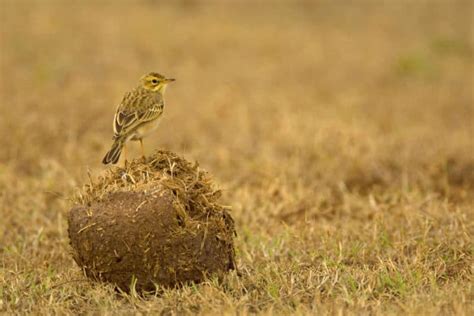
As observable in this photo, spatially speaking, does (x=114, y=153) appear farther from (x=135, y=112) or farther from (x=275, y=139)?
(x=275, y=139)

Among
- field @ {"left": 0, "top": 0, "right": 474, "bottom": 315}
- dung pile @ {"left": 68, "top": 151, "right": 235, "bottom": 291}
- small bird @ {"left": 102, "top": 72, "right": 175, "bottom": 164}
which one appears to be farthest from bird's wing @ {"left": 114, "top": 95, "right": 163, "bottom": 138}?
field @ {"left": 0, "top": 0, "right": 474, "bottom": 315}

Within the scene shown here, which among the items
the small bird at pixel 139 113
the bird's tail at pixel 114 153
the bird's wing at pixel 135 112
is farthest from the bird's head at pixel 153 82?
the bird's tail at pixel 114 153

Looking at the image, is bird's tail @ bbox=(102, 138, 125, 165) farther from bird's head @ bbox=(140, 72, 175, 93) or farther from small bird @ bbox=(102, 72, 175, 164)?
bird's head @ bbox=(140, 72, 175, 93)

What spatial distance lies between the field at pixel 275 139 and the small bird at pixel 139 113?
1.74 ft

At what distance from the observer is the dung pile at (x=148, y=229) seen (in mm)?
5891

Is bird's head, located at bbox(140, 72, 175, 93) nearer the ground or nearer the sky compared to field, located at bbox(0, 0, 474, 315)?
nearer the sky

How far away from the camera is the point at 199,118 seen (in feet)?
41.7

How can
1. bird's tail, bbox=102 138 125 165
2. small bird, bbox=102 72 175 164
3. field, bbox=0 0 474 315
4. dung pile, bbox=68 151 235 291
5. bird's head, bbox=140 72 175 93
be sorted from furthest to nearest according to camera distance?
1. bird's head, bbox=140 72 175 93
2. small bird, bbox=102 72 175 164
3. bird's tail, bbox=102 138 125 165
4. field, bbox=0 0 474 315
5. dung pile, bbox=68 151 235 291

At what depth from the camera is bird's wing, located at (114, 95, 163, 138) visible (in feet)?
21.7

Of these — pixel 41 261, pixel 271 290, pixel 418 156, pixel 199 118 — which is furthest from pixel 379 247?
pixel 199 118

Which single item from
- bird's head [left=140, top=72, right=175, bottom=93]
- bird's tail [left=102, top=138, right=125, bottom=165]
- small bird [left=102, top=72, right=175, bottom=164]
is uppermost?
bird's head [left=140, top=72, right=175, bottom=93]

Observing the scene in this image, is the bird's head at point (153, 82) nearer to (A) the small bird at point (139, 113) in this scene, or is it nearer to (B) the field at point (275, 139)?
(A) the small bird at point (139, 113)

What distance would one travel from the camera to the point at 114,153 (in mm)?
6461

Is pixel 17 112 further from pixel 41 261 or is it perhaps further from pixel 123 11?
pixel 123 11
